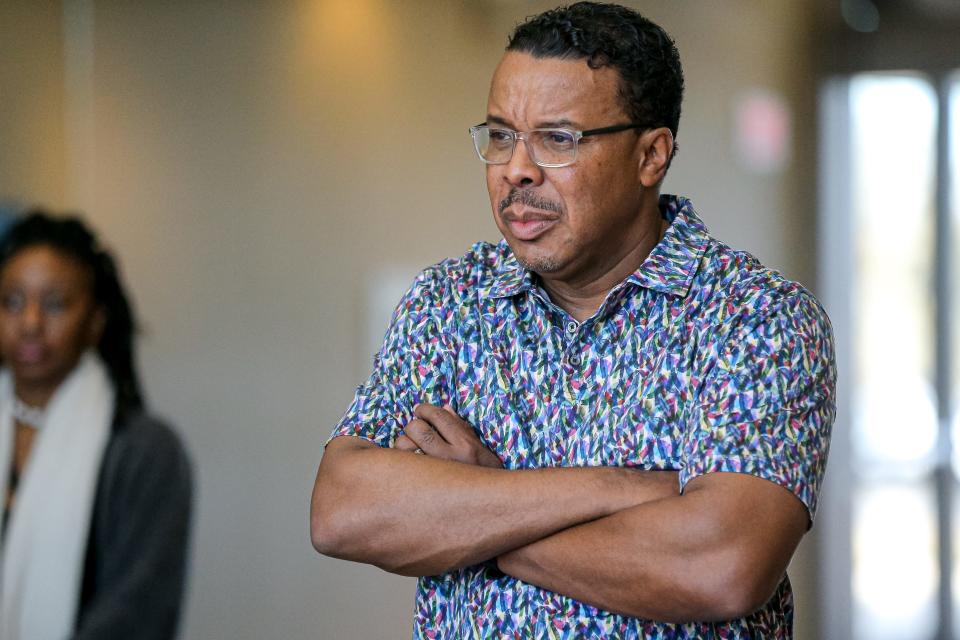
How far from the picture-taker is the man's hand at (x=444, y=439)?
5.40 feet

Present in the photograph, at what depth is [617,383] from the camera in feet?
5.47

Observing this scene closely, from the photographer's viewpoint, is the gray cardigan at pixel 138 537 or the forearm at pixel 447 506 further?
the gray cardigan at pixel 138 537

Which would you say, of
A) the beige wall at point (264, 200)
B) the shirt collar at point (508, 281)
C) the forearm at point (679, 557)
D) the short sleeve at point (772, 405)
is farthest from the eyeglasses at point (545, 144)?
the beige wall at point (264, 200)

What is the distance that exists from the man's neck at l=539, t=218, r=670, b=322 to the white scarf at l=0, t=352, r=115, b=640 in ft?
5.73

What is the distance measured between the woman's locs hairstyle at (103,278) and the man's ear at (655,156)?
1.92 metres

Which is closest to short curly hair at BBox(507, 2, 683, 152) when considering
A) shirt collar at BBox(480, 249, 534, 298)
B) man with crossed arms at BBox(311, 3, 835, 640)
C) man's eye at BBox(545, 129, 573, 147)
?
man with crossed arms at BBox(311, 3, 835, 640)

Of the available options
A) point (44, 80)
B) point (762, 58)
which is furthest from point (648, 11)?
point (44, 80)

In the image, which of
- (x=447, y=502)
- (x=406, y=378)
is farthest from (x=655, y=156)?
(x=447, y=502)

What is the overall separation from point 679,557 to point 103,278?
88.5 inches

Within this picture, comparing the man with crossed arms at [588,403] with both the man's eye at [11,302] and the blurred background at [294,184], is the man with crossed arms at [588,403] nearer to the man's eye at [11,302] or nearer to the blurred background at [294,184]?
the man's eye at [11,302]

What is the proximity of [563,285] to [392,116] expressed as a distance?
201 centimetres

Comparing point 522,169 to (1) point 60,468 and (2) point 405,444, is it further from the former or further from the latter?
(1) point 60,468

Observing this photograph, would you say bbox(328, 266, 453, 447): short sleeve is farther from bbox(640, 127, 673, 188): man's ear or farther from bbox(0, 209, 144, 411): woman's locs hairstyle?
bbox(0, 209, 144, 411): woman's locs hairstyle

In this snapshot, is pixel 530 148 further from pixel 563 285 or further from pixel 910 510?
pixel 910 510
